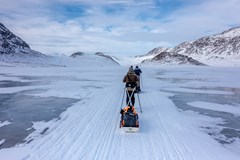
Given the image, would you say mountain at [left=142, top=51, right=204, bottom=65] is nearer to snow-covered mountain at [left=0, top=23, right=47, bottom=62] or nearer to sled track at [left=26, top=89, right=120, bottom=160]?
snow-covered mountain at [left=0, top=23, right=47, bottom=62]

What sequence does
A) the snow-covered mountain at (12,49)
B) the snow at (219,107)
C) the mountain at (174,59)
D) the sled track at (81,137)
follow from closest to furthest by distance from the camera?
the sled track at (81,137), the snow at (219,107), the snow-covered mountain at (12,49), the mountain at (174,59)

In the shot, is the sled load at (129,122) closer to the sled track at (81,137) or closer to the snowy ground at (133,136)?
the snowy ground at (133,136)

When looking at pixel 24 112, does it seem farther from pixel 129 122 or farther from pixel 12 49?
pixel 12 49

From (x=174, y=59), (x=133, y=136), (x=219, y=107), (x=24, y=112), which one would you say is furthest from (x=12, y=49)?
(x=133, y=136)

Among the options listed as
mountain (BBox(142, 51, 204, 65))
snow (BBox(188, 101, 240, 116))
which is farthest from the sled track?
mountain (BBox(142, 51, 204, 65))

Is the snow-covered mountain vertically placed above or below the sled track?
above

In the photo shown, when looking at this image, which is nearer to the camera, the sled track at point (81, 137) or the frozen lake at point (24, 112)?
the sled track at point (81, 137)

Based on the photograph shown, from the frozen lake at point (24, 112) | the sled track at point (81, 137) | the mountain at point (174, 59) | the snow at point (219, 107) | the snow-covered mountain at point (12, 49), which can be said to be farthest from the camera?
the mountain at point (174, 59)

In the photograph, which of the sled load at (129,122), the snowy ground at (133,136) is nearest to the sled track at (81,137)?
the snowy ground at (133,136)

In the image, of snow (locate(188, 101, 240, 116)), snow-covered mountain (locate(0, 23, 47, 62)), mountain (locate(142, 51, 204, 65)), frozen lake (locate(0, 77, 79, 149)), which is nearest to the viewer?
frozen lake (locate(0, 77, 79, 149))

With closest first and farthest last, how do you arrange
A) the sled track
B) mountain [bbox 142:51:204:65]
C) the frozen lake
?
the sled track < the frozen lake < mountain [bbox 142:51:204:65]

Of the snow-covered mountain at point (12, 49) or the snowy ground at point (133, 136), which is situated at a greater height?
the snow-covered mountain at point (12, 49)

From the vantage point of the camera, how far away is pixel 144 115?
37.4 feet

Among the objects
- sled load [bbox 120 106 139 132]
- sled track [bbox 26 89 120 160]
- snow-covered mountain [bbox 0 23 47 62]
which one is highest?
snow-covered mountain [bbox 0 23 47 62]
